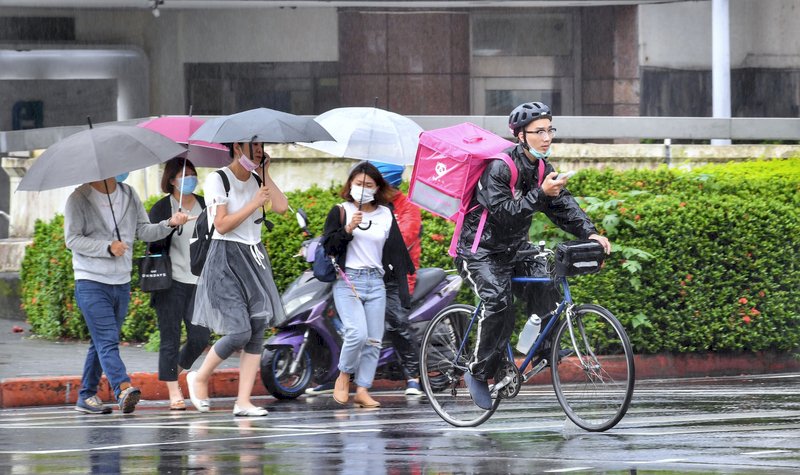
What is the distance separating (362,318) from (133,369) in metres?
2.32

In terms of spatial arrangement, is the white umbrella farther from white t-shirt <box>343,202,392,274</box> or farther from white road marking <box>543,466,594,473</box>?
white road marking <box>543,466,594,473</box>

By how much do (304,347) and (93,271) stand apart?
1.77m

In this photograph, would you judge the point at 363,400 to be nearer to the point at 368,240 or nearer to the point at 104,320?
the point at 368,240

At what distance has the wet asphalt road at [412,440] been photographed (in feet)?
23.0

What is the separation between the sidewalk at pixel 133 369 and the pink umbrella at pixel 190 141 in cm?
172

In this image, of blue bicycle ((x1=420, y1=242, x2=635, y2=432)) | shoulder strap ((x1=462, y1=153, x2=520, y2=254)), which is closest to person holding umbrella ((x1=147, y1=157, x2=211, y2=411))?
blue bicycle ((x1=420, y1=242, x2=635, y2=432))

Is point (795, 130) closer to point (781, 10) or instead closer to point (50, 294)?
point (781, 10)

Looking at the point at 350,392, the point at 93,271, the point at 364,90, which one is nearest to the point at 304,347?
the point at 350,392

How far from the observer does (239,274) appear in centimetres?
953

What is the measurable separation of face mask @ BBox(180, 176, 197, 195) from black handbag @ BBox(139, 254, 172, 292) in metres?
0.49

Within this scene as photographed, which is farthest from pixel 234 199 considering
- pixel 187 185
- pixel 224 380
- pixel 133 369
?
pixel 133 369

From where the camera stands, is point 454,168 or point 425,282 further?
point 425,282

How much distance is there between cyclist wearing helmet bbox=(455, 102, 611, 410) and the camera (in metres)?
8.23

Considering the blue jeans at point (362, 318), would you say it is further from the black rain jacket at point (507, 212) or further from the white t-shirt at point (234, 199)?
the black rain jacket at point (507, 212)
